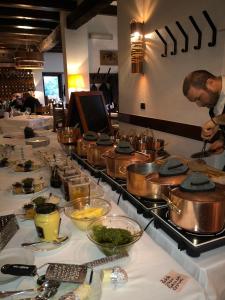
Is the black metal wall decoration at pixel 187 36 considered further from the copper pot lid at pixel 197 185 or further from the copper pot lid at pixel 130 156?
the copper pot lid at pixel 197 185

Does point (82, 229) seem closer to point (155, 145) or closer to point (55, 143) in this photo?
point (155, 145)

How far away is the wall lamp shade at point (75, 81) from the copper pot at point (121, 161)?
4.01 meters

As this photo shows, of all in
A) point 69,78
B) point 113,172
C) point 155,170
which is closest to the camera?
point 155,170

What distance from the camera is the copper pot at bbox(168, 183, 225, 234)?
2.22ft

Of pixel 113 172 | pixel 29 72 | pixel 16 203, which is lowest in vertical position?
pixel 16 203

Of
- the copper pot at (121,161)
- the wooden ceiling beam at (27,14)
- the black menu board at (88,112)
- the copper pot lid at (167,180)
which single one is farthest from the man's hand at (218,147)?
the wooden ceiling beam at (27,14)

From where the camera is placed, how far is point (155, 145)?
161cm

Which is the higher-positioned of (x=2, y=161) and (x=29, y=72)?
(x=29, y=72)

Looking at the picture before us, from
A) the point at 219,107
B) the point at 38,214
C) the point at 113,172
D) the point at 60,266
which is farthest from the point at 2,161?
the point at 219,107

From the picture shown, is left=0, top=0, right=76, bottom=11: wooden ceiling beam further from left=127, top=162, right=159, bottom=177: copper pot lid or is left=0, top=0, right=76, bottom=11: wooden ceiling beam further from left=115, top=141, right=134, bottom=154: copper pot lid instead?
left=127, top=162, right=159, bottom=177: copper pot lid

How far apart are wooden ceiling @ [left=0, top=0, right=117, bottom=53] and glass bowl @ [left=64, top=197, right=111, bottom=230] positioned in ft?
9.65

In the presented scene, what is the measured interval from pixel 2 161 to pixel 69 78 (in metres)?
3.48

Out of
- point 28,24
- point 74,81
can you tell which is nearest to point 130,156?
point 74,81

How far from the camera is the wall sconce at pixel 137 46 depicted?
272 cm
